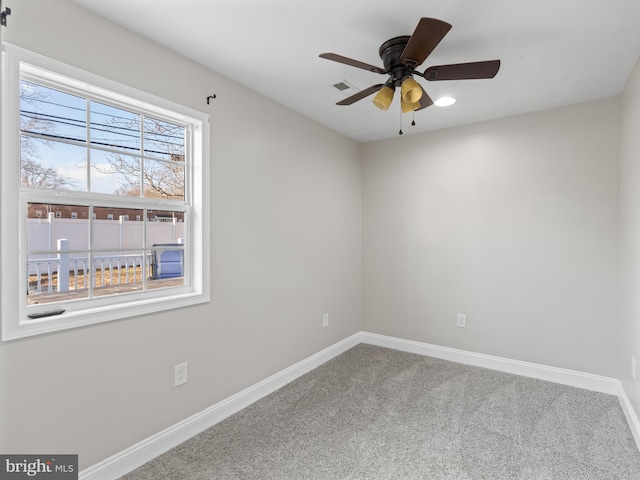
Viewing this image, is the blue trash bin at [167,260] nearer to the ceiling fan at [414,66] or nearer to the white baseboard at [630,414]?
the ceiling fan at [414,66]

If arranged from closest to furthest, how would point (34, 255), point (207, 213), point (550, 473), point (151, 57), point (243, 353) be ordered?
point (34, 255) → point (550, 473) → point (151, 57) → point (207, 213) → point (243, 353)

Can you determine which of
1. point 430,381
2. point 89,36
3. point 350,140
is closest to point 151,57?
point 89,36

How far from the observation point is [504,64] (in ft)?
7.31

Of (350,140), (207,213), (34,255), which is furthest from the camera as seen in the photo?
(350,140)

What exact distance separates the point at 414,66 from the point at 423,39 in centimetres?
29

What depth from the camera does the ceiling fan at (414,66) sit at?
4.90 feet

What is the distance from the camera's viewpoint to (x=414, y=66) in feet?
5.93

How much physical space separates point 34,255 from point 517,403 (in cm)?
330

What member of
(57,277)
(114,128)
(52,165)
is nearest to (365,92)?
(114,128)

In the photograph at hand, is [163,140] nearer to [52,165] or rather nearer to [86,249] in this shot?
[52,165]

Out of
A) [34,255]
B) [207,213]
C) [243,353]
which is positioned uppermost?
[207,213]

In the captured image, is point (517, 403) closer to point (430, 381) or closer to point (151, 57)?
point (430, 381)

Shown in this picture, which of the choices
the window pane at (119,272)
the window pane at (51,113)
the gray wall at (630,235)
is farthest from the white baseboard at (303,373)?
the window pane at (51,113)

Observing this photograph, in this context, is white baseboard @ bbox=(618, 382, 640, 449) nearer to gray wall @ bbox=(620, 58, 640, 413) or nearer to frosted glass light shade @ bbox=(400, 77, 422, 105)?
gray wall @ bbox=(620, 58, 640, 413)
